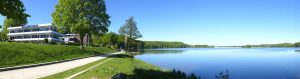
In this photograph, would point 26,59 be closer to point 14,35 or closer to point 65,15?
point 65,15

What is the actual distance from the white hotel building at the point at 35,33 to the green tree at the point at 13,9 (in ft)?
292

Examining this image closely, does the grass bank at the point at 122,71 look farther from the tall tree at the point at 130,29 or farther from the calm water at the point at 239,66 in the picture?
the tall tree at the point at 130,29

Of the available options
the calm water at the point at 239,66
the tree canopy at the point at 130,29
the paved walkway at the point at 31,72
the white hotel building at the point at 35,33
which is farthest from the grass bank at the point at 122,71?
the tree canopy at the point at 130,29

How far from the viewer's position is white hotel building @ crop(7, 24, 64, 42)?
102938mm

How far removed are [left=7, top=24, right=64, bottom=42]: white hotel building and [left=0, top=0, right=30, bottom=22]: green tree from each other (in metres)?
89.0

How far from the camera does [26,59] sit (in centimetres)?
3119

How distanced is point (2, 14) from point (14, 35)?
10617 cm

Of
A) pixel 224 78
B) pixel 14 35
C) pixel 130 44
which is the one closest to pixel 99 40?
pixel 130 44

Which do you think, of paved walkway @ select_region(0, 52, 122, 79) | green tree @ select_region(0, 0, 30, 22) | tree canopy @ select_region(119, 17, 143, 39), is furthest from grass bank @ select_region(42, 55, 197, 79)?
tree canopy @ select_region(119, 17, 143, 39)

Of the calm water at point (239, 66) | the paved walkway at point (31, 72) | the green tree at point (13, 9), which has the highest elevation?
the green tree at point (13, 9)

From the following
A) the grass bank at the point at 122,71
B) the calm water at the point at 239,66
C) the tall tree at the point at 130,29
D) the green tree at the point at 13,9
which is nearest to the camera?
the green tree at the point at 13,9

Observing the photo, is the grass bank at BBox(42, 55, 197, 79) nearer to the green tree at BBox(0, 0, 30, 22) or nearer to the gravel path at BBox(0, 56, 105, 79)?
the gravel path at BBox(0, 56, 105, 79)

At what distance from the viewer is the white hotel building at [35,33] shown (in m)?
103

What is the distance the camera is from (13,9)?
15.5 metres
